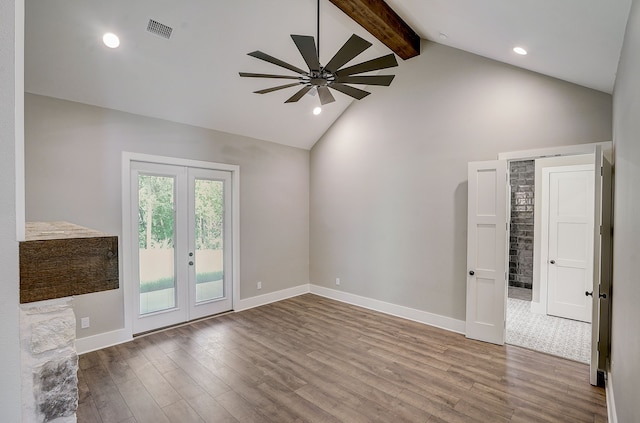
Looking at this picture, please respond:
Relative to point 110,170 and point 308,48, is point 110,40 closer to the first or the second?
point 110,170

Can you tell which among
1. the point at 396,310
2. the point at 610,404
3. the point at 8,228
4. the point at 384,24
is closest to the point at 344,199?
the point at 396,310

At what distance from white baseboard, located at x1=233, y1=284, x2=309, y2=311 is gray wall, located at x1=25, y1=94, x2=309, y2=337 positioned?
0.31 feet

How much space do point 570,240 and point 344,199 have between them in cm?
369

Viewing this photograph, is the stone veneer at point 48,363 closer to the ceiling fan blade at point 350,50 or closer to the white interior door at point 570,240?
the ceiling fan blade at point 350,50

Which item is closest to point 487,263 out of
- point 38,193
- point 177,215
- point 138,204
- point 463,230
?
point 463,230

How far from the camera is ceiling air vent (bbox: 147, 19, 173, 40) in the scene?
3139 mm

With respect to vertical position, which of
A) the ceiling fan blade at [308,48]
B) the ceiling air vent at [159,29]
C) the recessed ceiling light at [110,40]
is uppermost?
the ceiling air vent at [159,29]

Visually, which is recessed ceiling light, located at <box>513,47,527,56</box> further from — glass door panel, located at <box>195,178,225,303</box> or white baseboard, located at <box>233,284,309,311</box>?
white baseboard, located at <box>233,284,309,311</box>

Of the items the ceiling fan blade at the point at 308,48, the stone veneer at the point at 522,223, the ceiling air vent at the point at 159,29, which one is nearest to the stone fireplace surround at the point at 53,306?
the ceiling fan blade at the point at 308,48

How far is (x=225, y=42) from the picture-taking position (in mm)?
3613

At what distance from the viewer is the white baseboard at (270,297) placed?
5.18 metres

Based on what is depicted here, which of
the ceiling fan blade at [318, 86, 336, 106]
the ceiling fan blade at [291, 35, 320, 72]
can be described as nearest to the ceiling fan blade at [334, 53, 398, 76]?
the ceiling fan blade at [291, 35, 320, 72]

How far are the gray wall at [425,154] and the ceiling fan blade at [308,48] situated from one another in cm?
250

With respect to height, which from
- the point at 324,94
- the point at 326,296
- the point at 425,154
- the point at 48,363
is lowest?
the point at 326,296
